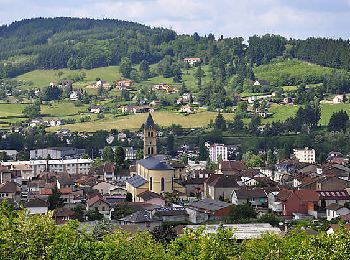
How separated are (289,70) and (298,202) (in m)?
70.2

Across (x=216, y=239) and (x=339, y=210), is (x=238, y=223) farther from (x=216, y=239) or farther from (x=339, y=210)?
(x=216, y=239)

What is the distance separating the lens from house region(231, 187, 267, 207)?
56906mm

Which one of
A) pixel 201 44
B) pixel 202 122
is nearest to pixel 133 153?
pixel 202 122

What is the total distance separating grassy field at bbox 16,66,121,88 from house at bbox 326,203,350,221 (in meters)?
84.9

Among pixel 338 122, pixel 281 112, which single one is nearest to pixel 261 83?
pixel 281 112

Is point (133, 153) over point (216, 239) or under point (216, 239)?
under

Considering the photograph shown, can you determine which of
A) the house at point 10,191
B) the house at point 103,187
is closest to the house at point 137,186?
the house at point 103,187

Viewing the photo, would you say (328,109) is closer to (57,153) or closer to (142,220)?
(57,153)

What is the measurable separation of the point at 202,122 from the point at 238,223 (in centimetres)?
5213

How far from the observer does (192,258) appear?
25.0 m

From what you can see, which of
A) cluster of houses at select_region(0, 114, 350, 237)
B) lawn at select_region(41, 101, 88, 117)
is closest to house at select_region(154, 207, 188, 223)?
cluster of houses at select_region(0, 114, 350, 237)

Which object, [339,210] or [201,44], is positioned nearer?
[339,210]

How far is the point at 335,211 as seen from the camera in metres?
51.4

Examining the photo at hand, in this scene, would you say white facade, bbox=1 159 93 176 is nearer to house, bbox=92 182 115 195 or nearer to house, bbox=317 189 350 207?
house, bbox=92 182 115 195
